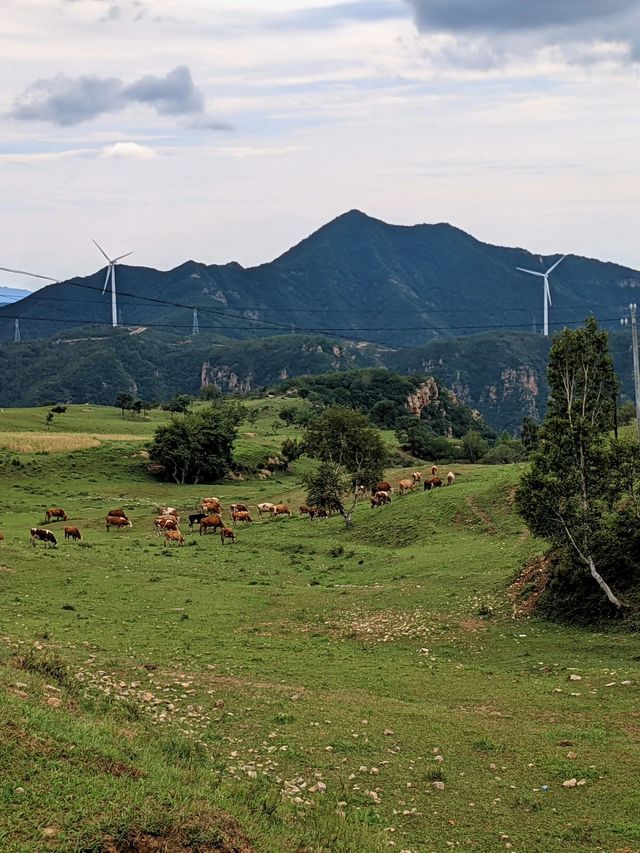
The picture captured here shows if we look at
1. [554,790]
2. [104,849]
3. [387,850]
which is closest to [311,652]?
[554,790]

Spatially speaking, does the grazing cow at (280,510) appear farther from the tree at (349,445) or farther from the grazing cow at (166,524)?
the grazing cow at (166,524)

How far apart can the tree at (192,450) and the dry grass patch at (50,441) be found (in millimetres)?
6899

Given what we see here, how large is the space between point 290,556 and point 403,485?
16.0 meters

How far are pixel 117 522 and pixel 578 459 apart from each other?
1256 inches

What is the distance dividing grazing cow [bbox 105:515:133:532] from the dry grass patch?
30000 mm

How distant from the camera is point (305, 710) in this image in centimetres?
1670

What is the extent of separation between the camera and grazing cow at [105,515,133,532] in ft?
163

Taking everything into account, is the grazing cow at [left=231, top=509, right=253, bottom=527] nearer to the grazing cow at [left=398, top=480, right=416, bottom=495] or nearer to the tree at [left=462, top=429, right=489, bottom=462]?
the grazing cow at [left=398, top=480, right=416, bottom=495]

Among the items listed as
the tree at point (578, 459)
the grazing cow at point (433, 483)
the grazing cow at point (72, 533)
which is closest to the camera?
the tree at point (578, 459)

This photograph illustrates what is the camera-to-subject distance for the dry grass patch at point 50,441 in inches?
3069

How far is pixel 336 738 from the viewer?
15.2m

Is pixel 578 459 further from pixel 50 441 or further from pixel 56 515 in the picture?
pixel 50 441

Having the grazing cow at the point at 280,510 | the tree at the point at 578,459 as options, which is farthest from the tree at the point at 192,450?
the tree at the point at 578,459

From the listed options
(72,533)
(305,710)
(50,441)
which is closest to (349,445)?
(72,533)
